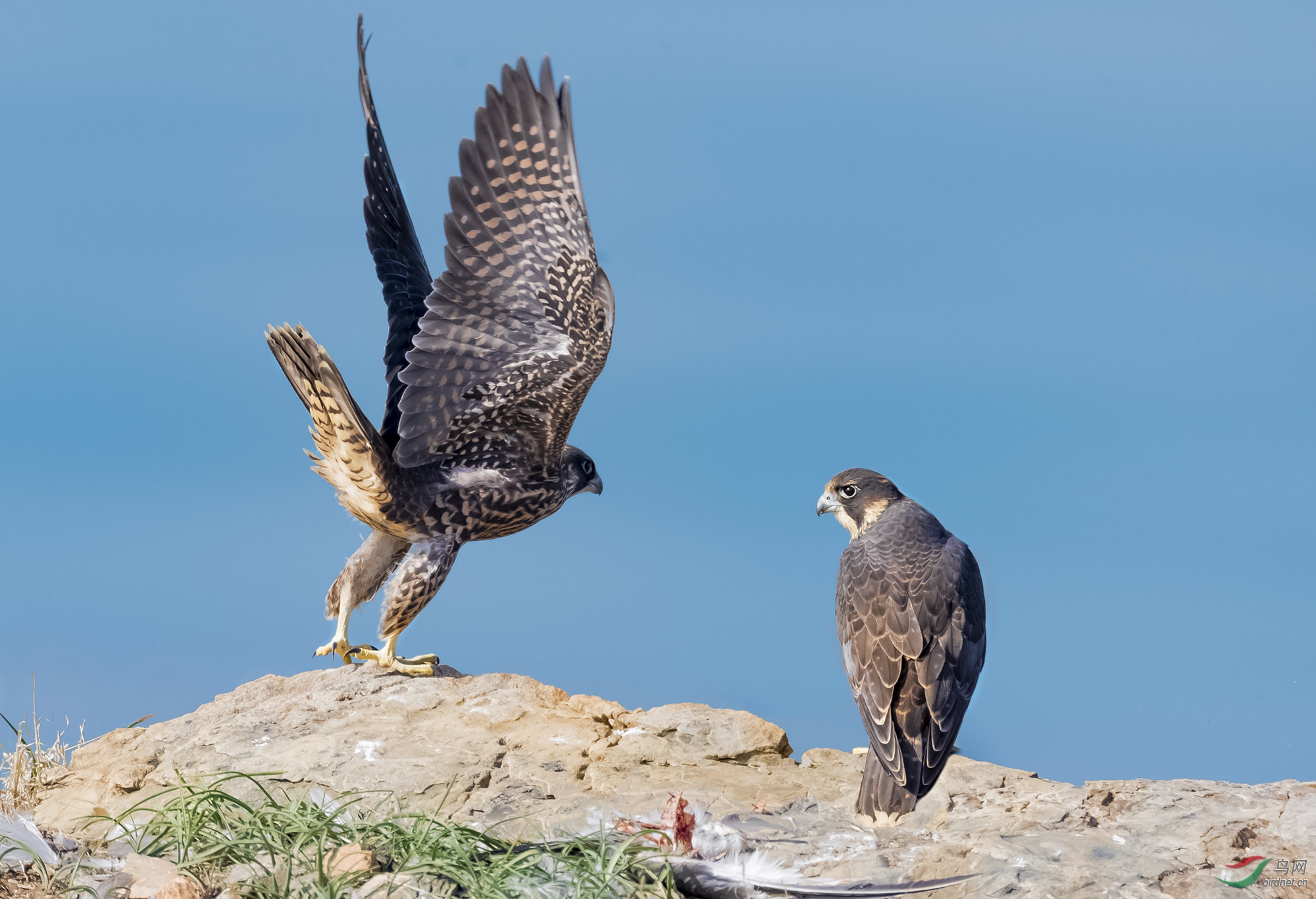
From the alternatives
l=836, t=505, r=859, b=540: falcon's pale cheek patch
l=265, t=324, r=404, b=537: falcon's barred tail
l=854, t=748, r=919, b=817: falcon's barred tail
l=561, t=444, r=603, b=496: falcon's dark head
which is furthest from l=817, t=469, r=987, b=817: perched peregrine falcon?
l=265, t=324, r=404, b=537: falcon's barred tail

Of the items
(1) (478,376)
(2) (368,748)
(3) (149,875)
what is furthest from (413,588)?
(3) (149,875)

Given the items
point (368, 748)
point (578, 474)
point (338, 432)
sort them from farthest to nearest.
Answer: point (578, 474)
point (338, 432)
point (368, 748)

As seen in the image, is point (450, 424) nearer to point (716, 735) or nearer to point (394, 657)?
point (394, 657)

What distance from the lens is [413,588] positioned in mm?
6645

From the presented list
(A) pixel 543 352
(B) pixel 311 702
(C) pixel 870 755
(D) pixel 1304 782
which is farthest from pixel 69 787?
(D) pixel 1304 782

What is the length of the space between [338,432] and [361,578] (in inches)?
41.3

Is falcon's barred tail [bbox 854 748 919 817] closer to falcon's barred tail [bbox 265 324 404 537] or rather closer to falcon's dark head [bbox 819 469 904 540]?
falcon's dark head [bbox 819 469 904 540]

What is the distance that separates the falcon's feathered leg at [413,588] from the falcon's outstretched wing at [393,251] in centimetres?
107

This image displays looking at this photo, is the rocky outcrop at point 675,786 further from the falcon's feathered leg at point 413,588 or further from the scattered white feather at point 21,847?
the scattered white feather at point 21,847

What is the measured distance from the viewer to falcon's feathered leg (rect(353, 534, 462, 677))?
6656 mm

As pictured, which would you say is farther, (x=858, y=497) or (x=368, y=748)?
(x=858, y=497)

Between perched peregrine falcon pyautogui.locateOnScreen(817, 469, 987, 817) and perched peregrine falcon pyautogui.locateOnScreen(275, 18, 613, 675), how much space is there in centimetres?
184

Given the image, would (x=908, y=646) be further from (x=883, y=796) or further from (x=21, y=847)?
(x=21, y=847)

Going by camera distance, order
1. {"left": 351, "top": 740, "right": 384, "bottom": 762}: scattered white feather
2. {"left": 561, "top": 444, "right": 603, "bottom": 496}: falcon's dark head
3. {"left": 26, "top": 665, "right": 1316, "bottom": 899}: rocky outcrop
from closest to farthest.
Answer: {"left": 26, "top": 665, "right": 1316, "bottom": 899}: rocky outcrop → {"left": 351, "top": 740, "right": 384, "bottom": 762}: scattered white feather → {"left": 561, "top": 444, "right": 603, "bottom": 496}: falcon's dark head
